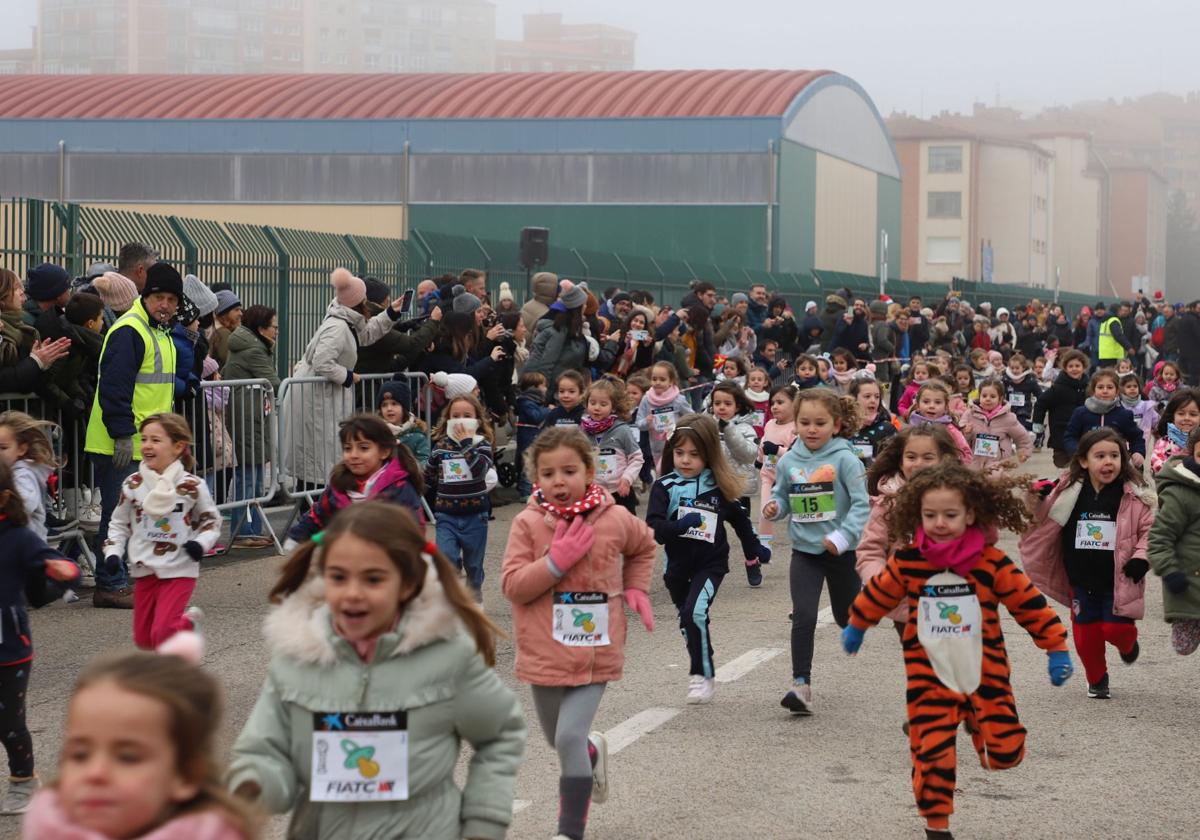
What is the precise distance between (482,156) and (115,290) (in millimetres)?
37833

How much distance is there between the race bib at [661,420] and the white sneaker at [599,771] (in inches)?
320

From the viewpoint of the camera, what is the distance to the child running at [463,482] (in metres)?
A: 10.1

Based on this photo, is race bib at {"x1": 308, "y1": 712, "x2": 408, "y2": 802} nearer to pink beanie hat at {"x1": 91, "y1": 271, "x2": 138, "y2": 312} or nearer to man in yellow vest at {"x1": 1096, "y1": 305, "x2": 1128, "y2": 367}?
pink beanie hat at {"x1": 91, "y1": 271, "x2": 138, "y2": 312}

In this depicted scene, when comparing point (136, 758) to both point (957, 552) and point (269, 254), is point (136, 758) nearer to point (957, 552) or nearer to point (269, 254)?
point (957, 552)

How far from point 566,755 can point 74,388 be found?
236 inches

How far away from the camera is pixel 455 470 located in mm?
10086

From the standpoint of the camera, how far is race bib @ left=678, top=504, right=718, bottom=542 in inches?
320

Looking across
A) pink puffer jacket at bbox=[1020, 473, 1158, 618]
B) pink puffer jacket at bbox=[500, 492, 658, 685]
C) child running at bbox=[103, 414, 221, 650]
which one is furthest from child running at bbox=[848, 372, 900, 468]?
pink puffer jacket at bbox=[500, 492, 658, 685]

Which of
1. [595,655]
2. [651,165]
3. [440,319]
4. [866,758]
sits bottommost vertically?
[866,758]

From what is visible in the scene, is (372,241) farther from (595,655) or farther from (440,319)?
(595,655)

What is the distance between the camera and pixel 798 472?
8242 millimetres

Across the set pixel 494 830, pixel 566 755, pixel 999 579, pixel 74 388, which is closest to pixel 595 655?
pixel 566 755

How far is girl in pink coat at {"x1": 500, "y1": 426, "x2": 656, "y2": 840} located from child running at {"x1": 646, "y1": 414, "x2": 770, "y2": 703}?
6.31 ft

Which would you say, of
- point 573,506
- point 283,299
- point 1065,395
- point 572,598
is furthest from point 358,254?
point 572,598
